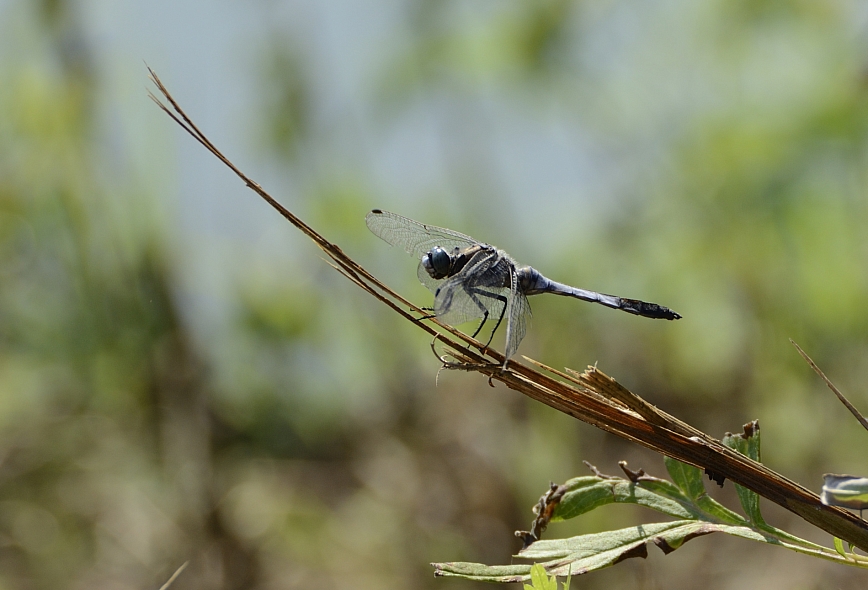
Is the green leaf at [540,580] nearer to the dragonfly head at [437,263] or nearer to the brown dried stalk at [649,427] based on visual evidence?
the brown dried stalk at [649,427]

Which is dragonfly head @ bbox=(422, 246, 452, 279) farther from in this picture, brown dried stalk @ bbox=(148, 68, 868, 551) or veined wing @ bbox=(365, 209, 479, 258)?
brown dried stalk @ bbox=(148, 68, 868, 551)

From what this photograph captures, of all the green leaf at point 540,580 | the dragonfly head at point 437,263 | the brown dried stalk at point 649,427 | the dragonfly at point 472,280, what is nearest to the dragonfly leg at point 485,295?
the dragonfly at point 472,280

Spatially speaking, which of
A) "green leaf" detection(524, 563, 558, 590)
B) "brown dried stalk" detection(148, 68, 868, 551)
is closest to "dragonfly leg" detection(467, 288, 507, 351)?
"brown dried stalk" detection(148, 68, 868, 551)

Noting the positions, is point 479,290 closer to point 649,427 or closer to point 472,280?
point 472,280

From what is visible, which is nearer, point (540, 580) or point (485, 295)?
point (540, 580)

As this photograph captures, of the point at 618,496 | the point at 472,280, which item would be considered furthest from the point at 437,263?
the point at 618,496

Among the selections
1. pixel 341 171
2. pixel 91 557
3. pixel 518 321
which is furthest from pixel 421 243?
pixel 91 557
